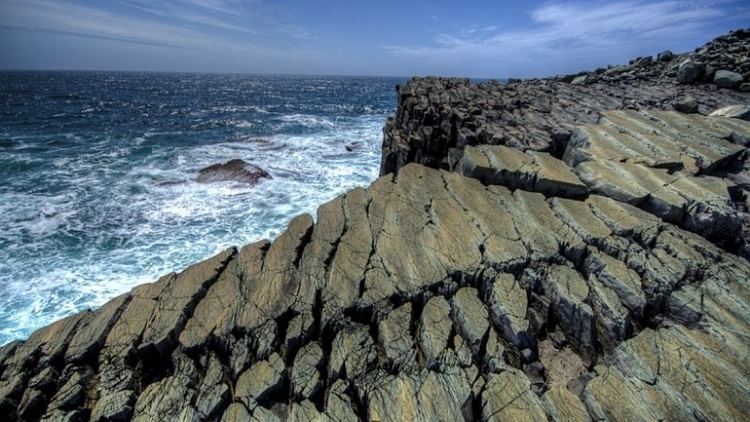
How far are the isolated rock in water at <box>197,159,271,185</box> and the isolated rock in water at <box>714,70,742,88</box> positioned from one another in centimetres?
2997

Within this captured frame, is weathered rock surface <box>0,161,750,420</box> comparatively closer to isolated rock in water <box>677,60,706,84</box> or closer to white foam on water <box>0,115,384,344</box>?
white foam on water <box>0,115,384,344</box>

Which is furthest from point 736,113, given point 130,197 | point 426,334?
point 130,197

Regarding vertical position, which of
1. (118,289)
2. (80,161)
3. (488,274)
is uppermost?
(488,274)

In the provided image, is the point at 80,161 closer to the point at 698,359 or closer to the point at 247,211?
the point at 247,211

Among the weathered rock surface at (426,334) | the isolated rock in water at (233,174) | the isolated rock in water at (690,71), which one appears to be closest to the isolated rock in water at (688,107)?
the isolated rock in water at (690,71)

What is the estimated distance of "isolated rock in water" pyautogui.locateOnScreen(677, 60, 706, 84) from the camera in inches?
852

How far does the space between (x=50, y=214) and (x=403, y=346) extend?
2280 centimetres

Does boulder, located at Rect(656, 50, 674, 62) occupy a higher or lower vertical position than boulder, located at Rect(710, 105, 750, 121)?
higher

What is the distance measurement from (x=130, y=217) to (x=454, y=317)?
64.3ft

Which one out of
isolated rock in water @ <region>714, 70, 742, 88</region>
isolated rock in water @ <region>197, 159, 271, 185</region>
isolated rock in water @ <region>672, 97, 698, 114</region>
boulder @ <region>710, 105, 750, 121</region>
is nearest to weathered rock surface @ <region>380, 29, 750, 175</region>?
isolated rock in water @ <region>672, 97, 698, 114</region>

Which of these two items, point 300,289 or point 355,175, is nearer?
point 300,289

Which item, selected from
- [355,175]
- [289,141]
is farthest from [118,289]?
[289,141]

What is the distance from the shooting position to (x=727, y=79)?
65.7 ft

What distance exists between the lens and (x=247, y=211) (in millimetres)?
19438
